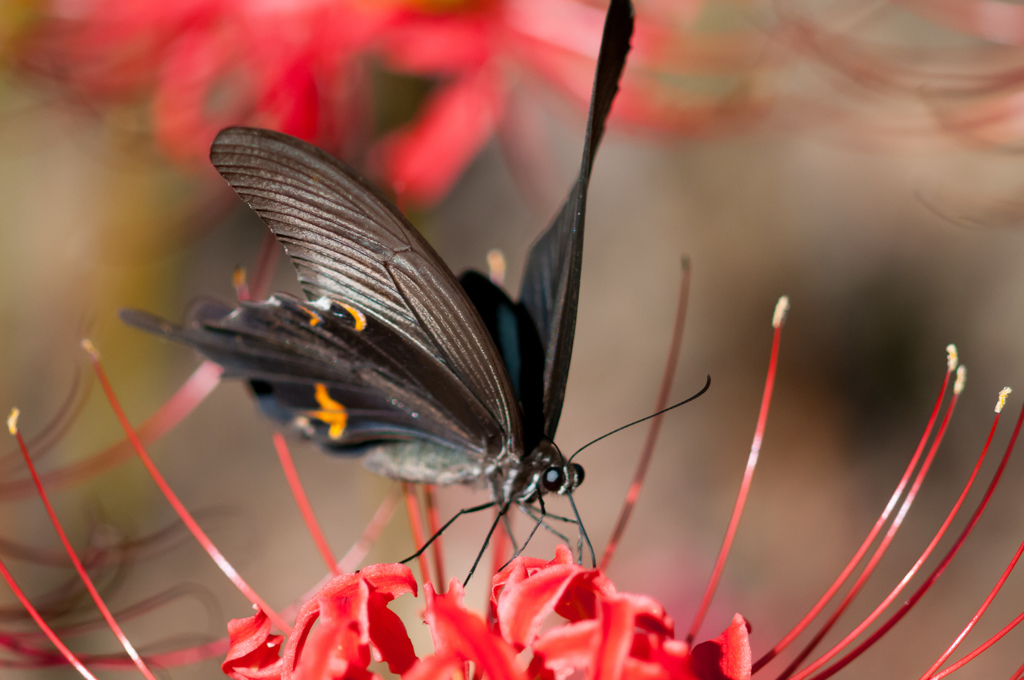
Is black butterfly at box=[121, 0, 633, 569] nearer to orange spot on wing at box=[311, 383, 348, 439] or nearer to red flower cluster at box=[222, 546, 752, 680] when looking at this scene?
orange spot on wing at box=[311, 383, 348, 439]

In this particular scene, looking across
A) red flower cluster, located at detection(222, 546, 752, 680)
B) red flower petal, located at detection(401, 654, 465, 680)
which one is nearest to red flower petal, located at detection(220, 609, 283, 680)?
red flower cluster, located at detection(222, 546, 752, 680)

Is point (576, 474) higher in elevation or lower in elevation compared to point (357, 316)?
lower

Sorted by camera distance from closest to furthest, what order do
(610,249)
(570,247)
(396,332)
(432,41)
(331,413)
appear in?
(570,247) → (396,332) → (331,413) → (432,41) → (610,249)

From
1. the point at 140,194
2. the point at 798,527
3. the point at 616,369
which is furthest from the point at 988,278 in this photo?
the point at 140,194

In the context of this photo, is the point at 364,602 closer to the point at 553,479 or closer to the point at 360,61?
the point at 553,479

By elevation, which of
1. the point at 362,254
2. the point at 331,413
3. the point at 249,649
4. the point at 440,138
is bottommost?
the point at 249,649

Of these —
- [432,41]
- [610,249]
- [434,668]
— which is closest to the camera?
[434,668]

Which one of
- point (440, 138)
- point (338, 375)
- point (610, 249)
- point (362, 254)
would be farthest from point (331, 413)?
point (610, 249)

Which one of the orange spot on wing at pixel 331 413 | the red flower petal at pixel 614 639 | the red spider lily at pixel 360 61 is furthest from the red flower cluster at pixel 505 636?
the red spider lily at pixel 360 61
